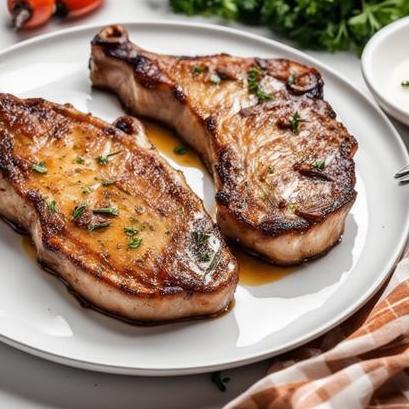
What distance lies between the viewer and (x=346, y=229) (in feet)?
14.8

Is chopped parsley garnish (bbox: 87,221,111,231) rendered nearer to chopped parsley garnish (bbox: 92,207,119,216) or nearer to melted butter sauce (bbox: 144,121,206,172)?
chopped parsley garnish (bbox: 92,207,119,216)

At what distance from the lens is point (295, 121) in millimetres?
4742

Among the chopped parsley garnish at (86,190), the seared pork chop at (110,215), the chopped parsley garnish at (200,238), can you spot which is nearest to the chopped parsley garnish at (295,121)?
the seared pork chop at (110,215)

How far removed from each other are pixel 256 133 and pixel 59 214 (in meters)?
1.18

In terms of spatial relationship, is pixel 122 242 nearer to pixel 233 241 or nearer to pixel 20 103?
pixel 233 241

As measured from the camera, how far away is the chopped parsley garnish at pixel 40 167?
4.34m

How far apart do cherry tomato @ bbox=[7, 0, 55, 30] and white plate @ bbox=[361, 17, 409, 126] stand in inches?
83.6

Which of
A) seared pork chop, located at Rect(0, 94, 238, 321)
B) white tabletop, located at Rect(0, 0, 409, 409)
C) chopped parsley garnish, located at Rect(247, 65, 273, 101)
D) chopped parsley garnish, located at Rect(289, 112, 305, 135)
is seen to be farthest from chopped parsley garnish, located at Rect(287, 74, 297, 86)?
Result: white tabletop, located at Rect(0, 0, 409, 409)

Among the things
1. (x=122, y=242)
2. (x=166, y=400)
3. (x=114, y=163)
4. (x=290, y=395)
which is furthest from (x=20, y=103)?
(x=290, y=395)

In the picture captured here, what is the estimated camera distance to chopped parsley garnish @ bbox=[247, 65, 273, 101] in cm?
491

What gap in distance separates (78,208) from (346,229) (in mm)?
1370

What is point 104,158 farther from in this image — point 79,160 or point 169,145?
point 169,145

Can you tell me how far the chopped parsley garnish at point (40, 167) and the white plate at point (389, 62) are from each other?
200cm

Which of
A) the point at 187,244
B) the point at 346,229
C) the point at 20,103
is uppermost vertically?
the point at 20,103
